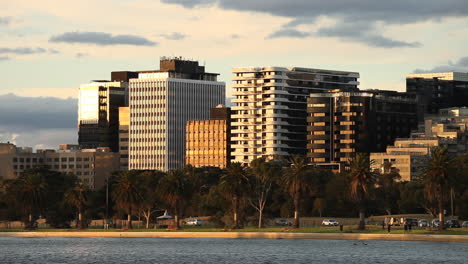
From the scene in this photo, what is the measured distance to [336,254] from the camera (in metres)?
189

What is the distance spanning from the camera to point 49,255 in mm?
199125

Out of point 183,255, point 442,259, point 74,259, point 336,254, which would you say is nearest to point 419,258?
point 442,259

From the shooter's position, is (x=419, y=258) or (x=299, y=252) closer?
(x=419, y=258)

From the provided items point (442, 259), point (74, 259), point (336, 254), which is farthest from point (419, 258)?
point (74, 259)

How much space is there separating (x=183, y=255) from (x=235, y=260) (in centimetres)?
1647

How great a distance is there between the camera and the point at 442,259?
173000mm

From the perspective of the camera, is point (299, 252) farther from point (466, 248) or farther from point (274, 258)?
point (466, 248)

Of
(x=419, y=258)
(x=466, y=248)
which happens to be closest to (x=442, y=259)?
(x=419, y=258)

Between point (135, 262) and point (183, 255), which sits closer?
point (135, 262)

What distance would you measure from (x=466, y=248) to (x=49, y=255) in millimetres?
70090

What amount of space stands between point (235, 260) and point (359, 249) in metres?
27.5

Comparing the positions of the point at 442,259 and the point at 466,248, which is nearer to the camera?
the point at 442,259

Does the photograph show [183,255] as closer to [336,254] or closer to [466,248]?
[336,254]

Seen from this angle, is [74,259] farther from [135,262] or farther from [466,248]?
[466,248]
